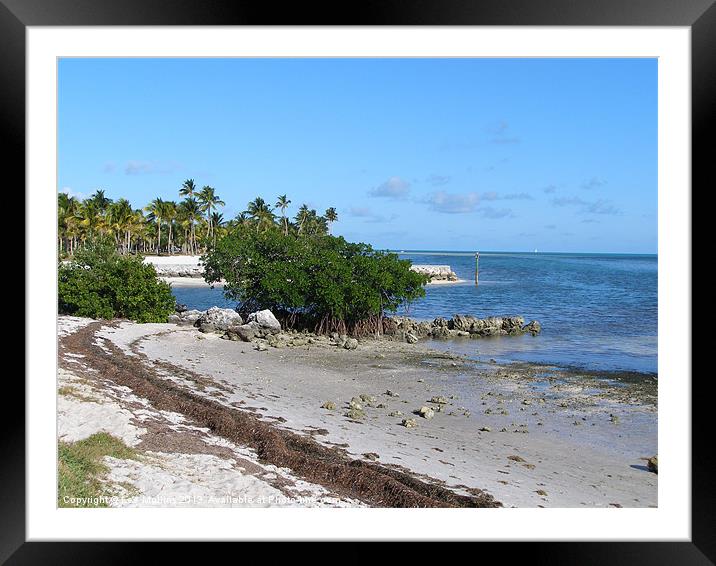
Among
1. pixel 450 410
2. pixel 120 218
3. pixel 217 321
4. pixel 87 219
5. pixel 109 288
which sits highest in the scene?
pixel 120 218

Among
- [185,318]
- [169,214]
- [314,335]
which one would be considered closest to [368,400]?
[314,335]

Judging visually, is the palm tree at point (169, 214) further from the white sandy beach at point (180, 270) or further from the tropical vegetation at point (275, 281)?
the tropical vegetation at point (275, 281)

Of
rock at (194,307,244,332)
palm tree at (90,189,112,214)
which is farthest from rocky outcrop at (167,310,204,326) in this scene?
palm tree at (90,189,112,214)

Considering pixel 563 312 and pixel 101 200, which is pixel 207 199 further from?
pixel 563 312

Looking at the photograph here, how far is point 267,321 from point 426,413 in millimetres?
6670

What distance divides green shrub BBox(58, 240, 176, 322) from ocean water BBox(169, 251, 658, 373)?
547 cm

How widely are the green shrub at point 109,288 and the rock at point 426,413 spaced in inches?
326

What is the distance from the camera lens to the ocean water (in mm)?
12492

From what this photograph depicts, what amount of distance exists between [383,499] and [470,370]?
6.52 m

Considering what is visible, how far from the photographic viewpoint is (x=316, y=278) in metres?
13.2

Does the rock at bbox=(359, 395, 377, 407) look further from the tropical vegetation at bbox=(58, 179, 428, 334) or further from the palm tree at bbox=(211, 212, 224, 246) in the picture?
the palm tree at bbox=(211, 212, 224, 246)
